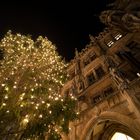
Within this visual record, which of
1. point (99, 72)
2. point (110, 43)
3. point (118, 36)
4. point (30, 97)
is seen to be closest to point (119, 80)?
point (99, 72)

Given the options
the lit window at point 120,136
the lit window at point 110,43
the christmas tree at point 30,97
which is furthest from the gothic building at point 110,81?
the christmas tree at point 30,97

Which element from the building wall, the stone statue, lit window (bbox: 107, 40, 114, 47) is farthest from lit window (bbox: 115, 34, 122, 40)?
the stone statue

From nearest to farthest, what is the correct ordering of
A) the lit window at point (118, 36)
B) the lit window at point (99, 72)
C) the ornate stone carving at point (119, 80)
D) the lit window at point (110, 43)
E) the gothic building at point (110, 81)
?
1. the gothic building at point (110, 81)
2. the ornate stone carving at point (119, 80)
3. the lit window at point (99, 72)
4. the lit window at point (118, 36)
5. the lit window at point (110, 43)

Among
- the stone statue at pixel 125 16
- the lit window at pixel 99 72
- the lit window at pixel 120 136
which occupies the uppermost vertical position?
the stone statue at pixel 125 16

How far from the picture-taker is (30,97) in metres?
12.0

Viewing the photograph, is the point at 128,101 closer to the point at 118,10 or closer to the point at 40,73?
the point at 40,73

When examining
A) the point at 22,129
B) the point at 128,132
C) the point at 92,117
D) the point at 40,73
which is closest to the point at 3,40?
the point at 40,73

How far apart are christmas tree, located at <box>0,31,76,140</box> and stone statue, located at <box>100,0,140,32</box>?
8709 millimetres

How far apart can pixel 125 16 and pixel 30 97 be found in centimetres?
1345

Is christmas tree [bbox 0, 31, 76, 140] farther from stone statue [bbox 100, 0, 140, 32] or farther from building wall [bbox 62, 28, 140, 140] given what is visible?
stone statue [bbox 100, 0, 140, 32]

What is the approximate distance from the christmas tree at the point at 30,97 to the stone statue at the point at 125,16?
871cm

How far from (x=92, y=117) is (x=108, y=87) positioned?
4.33 m

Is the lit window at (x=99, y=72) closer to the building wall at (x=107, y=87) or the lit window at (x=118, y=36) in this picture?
the building wall at (x=107, y=87)

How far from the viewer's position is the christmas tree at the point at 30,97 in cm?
1039
